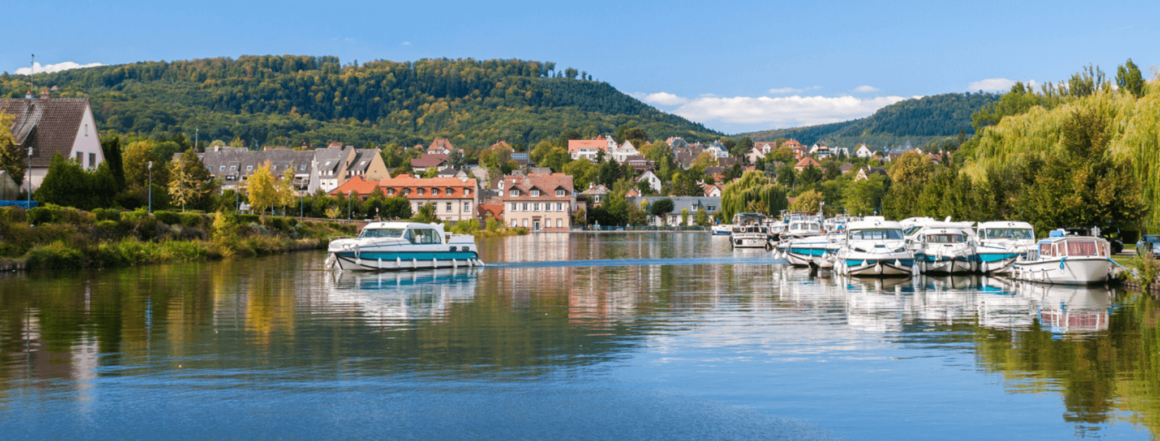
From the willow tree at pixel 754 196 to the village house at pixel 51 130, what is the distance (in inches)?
2902

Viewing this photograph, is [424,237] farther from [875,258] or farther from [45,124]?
[45,124]

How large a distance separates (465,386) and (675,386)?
273 centimetres

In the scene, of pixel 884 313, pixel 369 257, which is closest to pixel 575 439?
pixel 884 313

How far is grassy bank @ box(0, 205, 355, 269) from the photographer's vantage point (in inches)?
1382

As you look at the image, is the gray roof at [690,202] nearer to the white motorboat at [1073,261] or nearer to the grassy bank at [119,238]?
the grassy bank at [119,238]

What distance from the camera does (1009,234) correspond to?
120 ft

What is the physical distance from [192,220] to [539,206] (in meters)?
85.6

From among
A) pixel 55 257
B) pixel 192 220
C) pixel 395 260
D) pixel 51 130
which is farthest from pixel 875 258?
pixel 51 130

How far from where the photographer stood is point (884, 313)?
21031mm

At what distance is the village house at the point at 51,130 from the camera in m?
51.8

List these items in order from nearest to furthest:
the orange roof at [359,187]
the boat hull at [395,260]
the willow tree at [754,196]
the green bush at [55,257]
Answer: the green bush at [55,257], the boat hull at [395,260], the willow tree at [754,196], the orange roof at [359,187]

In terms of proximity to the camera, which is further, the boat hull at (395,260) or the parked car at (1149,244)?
the boat hull at (395,260)

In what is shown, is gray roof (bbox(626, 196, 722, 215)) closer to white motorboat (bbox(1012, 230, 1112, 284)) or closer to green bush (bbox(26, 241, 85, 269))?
green bush (bbox(26, 241, 85, 269))

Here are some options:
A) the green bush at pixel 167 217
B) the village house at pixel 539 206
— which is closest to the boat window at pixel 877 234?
the green bush at pixel 167 217
